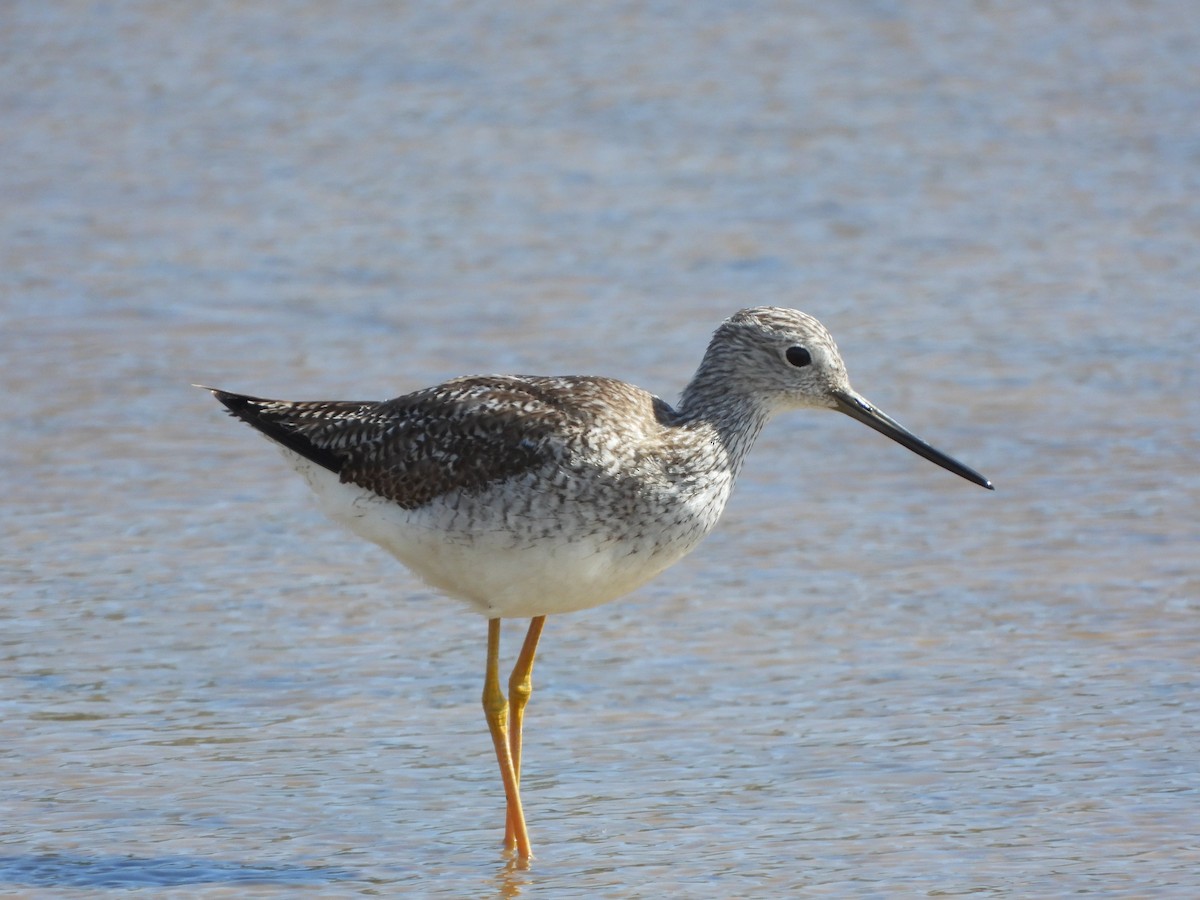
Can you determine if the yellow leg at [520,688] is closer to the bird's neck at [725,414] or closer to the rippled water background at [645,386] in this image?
the rippled water background at [645,386]

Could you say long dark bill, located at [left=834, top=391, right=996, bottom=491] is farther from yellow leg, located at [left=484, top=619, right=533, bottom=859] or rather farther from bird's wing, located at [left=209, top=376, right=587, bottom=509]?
yellow leg, located at [left=484, top=619, right=533, bottom=859]

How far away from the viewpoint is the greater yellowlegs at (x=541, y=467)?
20.9ft

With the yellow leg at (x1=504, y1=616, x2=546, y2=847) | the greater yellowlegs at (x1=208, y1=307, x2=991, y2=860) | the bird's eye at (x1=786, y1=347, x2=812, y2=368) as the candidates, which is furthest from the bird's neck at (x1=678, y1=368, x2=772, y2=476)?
the yellow leg at (x1=504, y1=616, x2=546, y2=847)

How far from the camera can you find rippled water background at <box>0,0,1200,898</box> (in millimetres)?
6625

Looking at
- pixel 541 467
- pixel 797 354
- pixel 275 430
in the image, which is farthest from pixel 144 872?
pixel 797 354

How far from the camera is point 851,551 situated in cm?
887

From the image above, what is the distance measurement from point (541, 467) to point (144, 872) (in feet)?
5.73

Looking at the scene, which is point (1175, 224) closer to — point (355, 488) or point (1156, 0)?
point (1156, 0)

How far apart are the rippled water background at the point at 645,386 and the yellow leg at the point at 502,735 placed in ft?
0.40

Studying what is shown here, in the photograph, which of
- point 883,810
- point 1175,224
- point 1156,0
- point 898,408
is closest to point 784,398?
point 883,810

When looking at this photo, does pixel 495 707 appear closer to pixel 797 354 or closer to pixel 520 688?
pixel 520 688

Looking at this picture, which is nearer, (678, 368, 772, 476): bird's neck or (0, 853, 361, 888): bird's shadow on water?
(0, 853, 361, 888): bird's shadow on water

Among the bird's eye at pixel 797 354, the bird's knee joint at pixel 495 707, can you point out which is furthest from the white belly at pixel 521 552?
the bird's eye at pixel 797 354

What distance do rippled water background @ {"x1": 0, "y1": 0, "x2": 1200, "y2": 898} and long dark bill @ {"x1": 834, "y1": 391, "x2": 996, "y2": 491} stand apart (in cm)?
89
